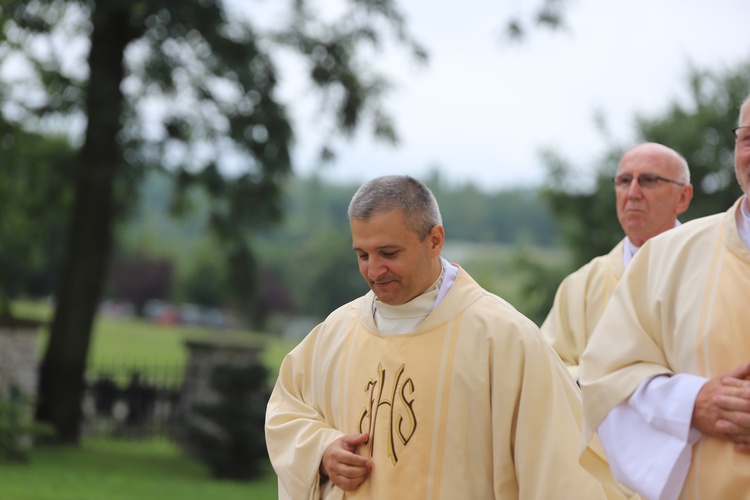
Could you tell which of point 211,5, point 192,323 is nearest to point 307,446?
point 211,5

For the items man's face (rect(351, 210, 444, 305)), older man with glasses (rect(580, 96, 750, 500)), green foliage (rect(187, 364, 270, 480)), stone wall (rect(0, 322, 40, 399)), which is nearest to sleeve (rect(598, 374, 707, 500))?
older man with glasses (rect(580, 96, 750, 500))

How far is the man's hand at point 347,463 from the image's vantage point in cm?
324

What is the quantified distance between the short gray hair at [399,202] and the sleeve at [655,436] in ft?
2.73

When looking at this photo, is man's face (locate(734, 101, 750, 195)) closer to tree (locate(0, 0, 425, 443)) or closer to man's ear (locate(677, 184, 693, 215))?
man's ear (locate(677, 184, 693, 215))

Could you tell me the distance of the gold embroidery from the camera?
3.23 meters

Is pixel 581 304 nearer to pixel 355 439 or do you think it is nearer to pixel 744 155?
pixel 355 439

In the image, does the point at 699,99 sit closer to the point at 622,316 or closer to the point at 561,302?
the point at 561,302

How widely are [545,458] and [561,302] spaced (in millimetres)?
2168

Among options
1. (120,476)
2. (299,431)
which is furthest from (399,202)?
(120,476)

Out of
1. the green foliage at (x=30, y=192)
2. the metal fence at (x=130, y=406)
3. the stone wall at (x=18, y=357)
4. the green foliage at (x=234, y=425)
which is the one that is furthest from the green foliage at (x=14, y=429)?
the metal fence at (x=130, y=406)

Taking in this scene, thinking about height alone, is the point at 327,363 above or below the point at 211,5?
below

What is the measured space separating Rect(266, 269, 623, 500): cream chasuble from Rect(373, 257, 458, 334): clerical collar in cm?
4

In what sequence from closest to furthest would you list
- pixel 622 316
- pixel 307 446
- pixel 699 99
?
1. pixel 622 316
2. pixel 307 446
3. pixel 699 99

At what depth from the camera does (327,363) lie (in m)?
3.54
